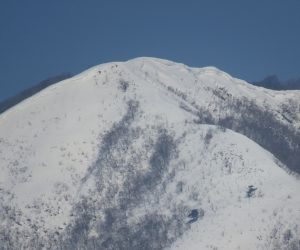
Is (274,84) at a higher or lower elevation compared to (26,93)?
higher

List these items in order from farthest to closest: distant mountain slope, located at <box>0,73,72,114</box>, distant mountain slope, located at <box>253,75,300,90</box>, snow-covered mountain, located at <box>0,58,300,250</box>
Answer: distant mountain slope, located at <box>253,75,300,90</box>, distant mountain slope, located at <box>0,73,72,114</box>, snow-covered mountain, located at <box>0,58,300,250</box>

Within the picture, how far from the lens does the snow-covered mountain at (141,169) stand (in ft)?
101

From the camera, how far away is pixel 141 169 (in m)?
37.1

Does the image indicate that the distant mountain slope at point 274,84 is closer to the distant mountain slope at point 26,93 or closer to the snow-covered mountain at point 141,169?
the snow-covered mountain at point 141,169

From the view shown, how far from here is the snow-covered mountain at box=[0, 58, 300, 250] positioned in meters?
30.7

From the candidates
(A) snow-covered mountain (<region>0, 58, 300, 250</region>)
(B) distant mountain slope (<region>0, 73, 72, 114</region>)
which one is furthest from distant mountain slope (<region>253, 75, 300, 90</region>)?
(B) distant mountain slope (<region>0, 73, 72, 114</region>)

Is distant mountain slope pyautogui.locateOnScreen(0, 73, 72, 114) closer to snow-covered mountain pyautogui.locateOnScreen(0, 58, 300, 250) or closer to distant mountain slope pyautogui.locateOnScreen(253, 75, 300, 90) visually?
snow-covered mountain pyautogui.locateOnScreen(0, 58, 300, 250)

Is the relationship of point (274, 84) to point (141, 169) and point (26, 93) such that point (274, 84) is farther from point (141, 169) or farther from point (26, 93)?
point (141, 169)

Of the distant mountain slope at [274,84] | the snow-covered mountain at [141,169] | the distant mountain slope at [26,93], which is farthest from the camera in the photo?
the distant mountain slope at [274,84]

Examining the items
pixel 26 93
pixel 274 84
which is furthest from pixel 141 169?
pixel 274 84

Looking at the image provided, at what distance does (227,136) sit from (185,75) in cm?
1762

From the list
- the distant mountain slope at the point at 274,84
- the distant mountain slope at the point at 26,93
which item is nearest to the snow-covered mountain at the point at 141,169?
the distant mountain slope at the point at 26,93

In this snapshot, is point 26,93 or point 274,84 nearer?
point 26,93

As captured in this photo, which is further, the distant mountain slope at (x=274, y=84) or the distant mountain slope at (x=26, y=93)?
the distant mountain slope at (x=274, y=84)
